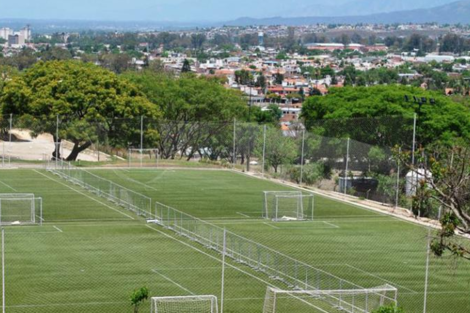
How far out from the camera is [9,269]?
3312 cm

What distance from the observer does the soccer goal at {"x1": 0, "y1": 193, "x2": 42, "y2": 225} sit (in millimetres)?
41438

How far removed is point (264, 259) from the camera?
116 feet

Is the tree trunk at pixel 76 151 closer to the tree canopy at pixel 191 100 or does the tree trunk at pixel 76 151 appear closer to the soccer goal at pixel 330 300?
the tree canopy at pixel 191 100

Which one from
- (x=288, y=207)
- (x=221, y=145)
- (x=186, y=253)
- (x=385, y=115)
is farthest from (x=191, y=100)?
(x=186, y=253)

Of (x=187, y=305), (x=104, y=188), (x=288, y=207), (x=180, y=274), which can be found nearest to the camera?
(x=187, y=305)

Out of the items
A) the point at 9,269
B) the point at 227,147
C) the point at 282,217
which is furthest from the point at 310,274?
the point at 227,147

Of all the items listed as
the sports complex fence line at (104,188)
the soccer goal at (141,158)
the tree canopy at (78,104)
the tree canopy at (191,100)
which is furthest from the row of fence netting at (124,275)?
the tree canopy at (191,100)

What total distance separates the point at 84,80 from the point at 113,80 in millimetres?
1557

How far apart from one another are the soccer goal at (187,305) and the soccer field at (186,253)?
1.13m

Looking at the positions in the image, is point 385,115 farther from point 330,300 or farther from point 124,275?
point 330,300

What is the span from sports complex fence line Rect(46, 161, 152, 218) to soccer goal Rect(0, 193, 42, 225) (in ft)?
12.7

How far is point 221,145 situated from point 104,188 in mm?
10944

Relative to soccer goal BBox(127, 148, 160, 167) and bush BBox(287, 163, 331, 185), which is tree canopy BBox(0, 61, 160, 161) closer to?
soccer goal BBox(127, 148, 160, 167)

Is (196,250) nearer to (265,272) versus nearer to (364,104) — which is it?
(265,272)
